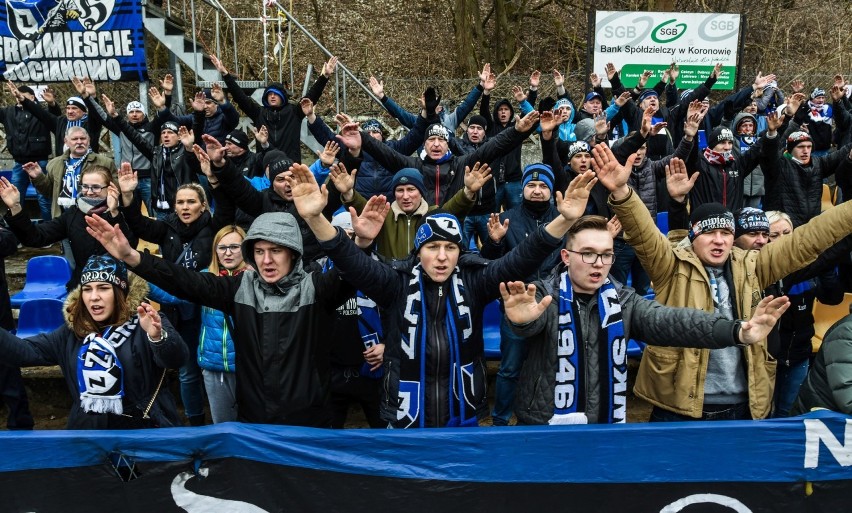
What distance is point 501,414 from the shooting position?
4.79 m

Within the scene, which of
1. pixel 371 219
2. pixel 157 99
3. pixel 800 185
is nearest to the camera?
pixel 371 219

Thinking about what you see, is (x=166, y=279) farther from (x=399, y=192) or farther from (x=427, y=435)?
(x=399, y=192)

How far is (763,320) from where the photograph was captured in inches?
111

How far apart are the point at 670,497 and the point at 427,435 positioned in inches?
40.6

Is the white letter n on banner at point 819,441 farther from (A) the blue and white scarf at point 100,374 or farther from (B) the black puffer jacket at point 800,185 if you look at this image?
(B) the black puffer jacket at point 800,185

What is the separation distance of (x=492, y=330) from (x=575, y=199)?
3.09 meters

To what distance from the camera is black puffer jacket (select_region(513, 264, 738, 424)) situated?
3070mm

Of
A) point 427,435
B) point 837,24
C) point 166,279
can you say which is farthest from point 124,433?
point 837,24

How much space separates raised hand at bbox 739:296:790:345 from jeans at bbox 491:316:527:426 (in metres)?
1.93

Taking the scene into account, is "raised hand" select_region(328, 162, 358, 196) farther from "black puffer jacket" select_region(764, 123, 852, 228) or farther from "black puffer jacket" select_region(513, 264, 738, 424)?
"black puffer jacket" select_region(764, 123, 852, 228)

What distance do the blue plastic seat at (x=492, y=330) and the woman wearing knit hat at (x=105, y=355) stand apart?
2875mm

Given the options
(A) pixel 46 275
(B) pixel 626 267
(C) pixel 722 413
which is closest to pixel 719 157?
(B) pixel 626 267

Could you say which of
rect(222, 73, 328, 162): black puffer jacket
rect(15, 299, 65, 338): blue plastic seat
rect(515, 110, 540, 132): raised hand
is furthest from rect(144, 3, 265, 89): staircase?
rect(515, 110, 540, 132): raised hand

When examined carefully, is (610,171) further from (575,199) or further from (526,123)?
(526,123)
